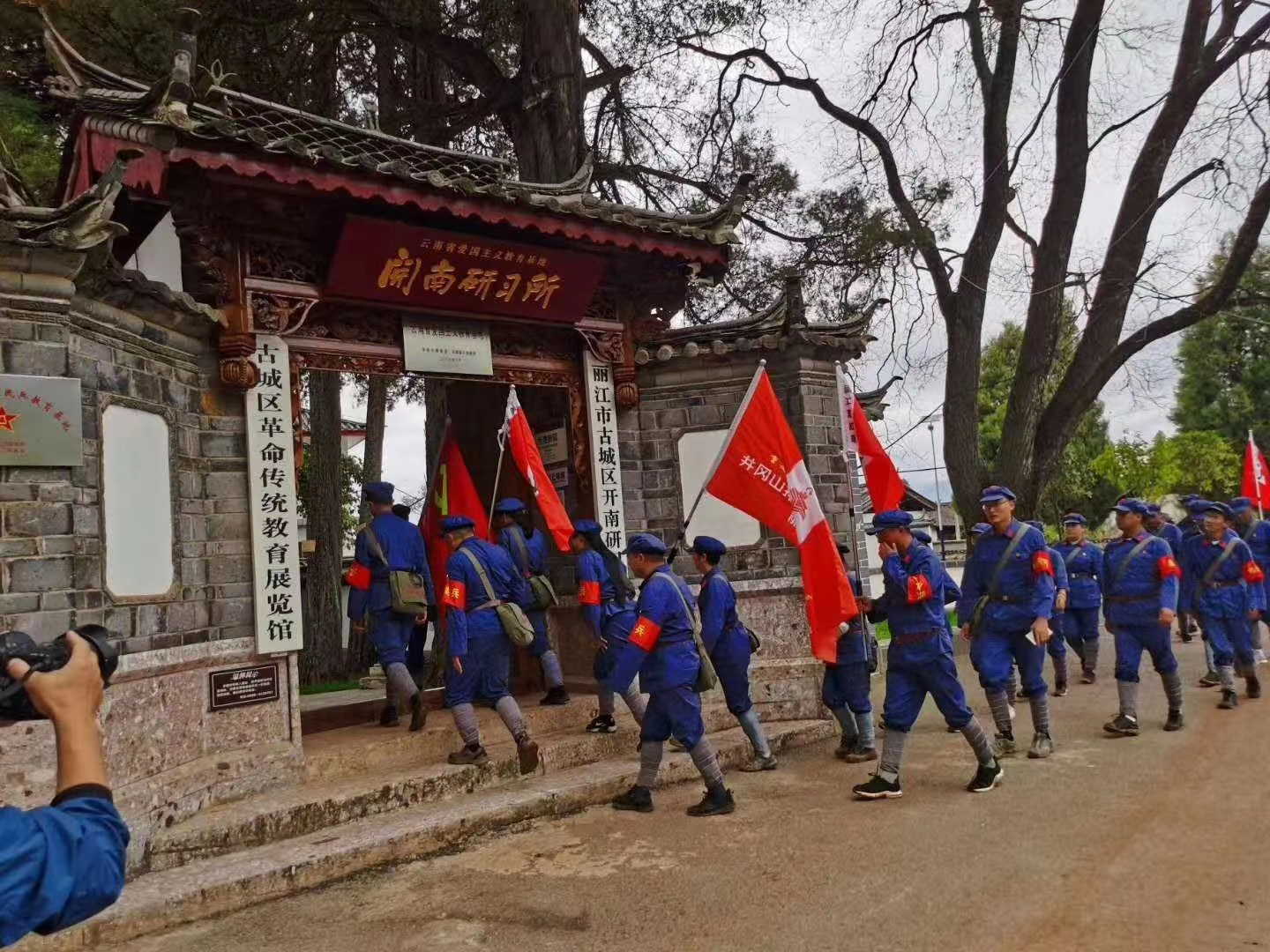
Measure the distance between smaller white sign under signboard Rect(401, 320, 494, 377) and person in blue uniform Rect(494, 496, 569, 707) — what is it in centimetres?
120

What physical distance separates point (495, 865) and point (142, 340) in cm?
376

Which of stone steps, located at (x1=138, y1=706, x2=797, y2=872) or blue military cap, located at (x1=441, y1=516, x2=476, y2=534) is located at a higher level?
blue military cap, located at (x1=441, y1=516, x2=476, y2=534)

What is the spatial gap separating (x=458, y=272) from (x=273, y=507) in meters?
2.37

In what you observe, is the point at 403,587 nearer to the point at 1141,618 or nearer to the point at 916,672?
the point at 916,672

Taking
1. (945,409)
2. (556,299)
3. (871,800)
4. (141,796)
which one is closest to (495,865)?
(141,796)

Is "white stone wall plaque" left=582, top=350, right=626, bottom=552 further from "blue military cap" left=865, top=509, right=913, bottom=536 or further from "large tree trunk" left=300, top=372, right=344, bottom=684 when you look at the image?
"large tree trunk" left=300, top=372, right=344, bottom=684

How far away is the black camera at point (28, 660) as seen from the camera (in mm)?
1812

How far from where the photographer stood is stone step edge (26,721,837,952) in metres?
4.53

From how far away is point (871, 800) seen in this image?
20.4 ft

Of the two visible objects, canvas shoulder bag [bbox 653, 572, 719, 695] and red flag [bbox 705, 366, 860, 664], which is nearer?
canvas shoulder bag [bbox 653, 572, 719, 695]

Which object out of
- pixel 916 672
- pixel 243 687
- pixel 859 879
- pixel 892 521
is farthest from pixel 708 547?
pixel 243 687

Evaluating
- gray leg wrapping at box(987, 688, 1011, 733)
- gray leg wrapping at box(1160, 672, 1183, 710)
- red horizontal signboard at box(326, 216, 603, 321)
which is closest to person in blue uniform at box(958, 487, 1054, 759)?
gray leg wrapping at box(987, 688, 1011, 733)

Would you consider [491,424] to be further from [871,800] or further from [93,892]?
[93,892]

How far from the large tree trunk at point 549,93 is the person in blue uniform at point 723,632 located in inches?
233
